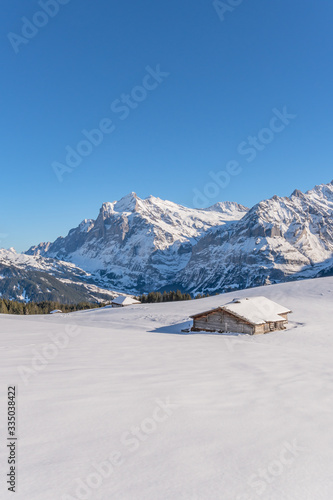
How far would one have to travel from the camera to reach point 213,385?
9.48 metres

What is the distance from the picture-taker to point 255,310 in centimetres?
3938

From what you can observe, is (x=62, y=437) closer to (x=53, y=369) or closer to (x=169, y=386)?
(x=169, y=386)

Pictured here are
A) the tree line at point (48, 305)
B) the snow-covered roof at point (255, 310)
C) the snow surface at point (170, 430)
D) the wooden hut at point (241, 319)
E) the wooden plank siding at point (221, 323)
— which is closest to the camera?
the snow surface at point (170, 430)

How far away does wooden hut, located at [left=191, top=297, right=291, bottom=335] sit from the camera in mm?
36156

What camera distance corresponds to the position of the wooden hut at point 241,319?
3616cm

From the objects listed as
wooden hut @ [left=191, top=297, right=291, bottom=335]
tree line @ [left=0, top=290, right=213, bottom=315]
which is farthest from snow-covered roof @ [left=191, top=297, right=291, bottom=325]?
tree line @ [left=0, top=290, right=213, bottom=315]

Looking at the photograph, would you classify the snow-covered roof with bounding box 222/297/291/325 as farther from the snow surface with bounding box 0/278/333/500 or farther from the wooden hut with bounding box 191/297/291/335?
the snow surface with bounding box 0/278/333/500

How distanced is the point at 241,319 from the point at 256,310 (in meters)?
4.30

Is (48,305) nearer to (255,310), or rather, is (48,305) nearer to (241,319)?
(255,310)

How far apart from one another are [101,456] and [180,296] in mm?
104071

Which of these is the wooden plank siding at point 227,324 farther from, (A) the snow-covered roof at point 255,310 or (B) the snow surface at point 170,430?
(B) the snow surface at point 170,430

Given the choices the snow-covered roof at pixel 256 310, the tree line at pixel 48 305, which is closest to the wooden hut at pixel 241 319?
the snow-covered roof at pixel 256 310

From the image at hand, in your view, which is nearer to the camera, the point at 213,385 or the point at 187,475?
the point at 187,475

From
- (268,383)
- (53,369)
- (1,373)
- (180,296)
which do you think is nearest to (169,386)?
(268,383)
